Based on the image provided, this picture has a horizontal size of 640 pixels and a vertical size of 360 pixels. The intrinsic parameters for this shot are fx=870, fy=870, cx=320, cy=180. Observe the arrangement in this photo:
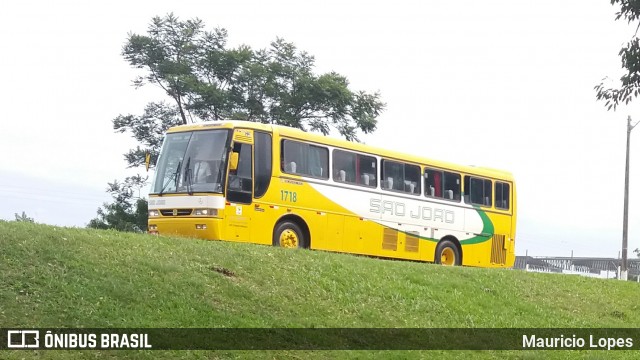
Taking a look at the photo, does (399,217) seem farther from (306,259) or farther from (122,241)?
(122,241)

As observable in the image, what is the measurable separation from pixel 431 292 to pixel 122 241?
5907mm

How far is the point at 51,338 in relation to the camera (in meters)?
10.7

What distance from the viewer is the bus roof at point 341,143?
66.1 ft

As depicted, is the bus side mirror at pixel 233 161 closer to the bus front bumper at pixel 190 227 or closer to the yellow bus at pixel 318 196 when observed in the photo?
the yellow bus at pixel 318 196

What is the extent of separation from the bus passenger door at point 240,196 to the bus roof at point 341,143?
0.52m

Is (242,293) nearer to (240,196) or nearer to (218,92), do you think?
(240,196)

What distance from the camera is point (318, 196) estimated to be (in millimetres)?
21281

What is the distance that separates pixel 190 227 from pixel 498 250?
1165 cm

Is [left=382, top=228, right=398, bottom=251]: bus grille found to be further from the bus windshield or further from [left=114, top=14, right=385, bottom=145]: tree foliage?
[left=114, top=14, right=385, bottom=145]: tree foliage

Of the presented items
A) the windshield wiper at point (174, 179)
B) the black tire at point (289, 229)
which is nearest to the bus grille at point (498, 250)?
the black tire at point (289, 229)

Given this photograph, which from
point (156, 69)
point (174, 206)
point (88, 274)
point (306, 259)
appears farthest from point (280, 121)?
point (88, 274)

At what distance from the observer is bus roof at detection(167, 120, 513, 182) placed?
2016 cm

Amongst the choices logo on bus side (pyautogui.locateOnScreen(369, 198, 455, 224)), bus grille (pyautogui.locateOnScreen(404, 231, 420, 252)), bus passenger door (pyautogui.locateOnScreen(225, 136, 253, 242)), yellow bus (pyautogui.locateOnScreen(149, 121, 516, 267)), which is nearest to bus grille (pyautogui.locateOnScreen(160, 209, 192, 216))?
yellow bus (pyautogui.locateOnScreen(149, 121, 516, 267))

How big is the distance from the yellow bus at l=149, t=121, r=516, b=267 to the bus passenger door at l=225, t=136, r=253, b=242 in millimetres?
22
